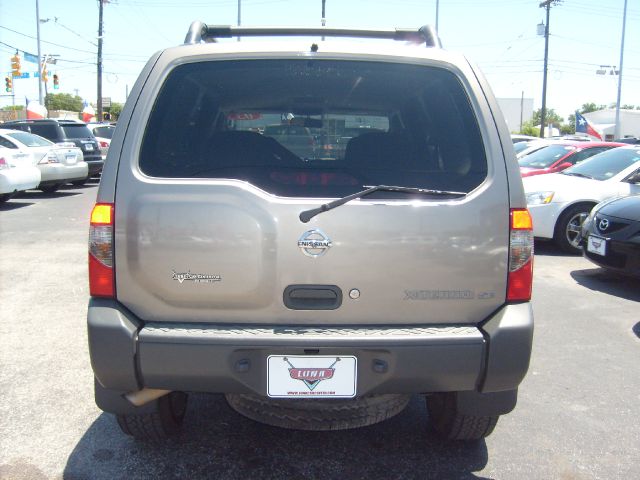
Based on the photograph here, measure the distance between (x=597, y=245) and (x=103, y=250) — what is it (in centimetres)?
561

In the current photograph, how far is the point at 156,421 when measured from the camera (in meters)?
2.84

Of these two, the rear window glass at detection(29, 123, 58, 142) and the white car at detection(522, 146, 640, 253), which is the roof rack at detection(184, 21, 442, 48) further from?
the rear window glass at detection(29, 123, 58, 142)

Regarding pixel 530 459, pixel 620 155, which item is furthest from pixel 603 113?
pixel 530 459

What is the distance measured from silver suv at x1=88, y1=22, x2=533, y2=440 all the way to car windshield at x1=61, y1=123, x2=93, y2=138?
49.5 feet

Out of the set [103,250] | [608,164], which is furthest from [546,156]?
[103,250]

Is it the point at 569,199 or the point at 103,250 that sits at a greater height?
the point at 103,250

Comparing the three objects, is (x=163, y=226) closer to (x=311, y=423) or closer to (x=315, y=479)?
(x=311, y=423)

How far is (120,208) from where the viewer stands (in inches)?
93.7

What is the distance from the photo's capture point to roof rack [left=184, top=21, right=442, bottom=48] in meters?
3.26

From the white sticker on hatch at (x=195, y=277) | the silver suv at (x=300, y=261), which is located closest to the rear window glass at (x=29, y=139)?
the silver suv at (x=300, y=261)

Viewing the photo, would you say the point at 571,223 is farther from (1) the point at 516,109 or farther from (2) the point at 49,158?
(1) the point at 516,109

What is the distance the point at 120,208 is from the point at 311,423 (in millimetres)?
1288

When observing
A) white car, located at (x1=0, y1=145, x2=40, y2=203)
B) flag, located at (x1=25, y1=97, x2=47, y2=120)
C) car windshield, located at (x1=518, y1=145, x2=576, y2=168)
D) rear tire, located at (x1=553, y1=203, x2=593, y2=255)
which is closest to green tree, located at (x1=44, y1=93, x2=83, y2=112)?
flag, located at (x1=25, y1=97, x2=47, y2=120)

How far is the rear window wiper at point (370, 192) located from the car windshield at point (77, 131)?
1557cm
